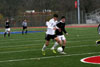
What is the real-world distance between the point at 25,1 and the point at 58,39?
272ft

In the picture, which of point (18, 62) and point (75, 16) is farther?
point (75, 16)

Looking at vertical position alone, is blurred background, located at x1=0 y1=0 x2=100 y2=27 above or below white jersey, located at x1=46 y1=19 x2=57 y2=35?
above

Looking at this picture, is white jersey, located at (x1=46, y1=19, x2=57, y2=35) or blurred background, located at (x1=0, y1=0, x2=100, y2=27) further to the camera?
blurred background, located at (x1=0, y1=0, x2=100, y2=27)

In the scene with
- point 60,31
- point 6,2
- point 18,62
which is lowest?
point 18,62

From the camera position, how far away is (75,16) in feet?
202

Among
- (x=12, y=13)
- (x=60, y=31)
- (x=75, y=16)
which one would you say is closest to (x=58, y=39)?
(x=60, y=31)

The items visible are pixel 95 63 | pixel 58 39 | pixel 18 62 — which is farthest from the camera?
pixel 58 39

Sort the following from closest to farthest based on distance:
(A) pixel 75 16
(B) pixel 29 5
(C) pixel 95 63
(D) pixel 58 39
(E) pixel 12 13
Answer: (C) pixel 95 63 < (D) pixel 58 39 < (A) pixel 75 16 < (E) pixel 12 13 < (B) pixel 29 5

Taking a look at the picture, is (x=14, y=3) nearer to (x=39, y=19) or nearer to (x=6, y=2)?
(x=6, y=2)

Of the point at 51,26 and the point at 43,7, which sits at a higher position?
the point at 43,7

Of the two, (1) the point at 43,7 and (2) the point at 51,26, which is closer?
(2) the point at 51,26

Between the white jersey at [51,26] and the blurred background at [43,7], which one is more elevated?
the blurred background at [43,7]

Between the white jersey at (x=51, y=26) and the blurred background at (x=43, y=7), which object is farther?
the blurred background at (x=43, y=7)

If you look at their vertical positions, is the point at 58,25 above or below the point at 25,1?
below
